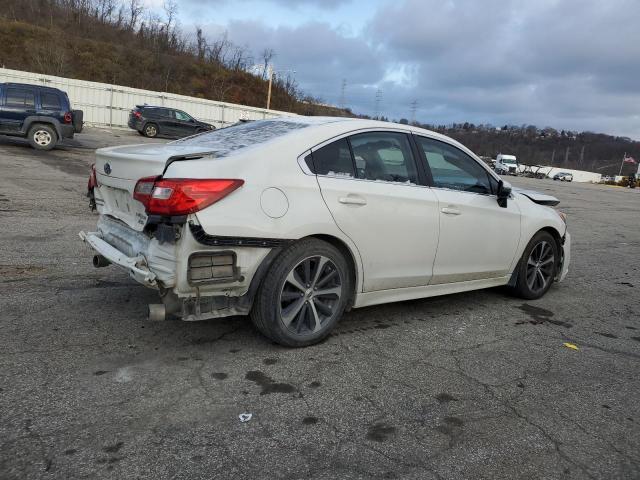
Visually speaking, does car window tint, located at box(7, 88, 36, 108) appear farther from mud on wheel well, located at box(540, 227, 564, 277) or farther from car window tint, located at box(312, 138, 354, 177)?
mud on wheel well, located at box(540, 227, 564, 277)

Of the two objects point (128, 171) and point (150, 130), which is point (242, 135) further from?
point (150, 130)

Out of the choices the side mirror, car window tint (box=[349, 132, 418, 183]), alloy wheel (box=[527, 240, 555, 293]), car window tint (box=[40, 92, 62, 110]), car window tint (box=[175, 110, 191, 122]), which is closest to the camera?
car window tint (box=[349, 132, 418, 183])

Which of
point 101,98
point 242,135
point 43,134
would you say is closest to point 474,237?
point 242,135

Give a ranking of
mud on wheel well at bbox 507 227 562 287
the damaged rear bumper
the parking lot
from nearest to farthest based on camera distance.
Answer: the parking lot
the damaged rear bumper
mud on wheel well at bbox 507 227 562 287

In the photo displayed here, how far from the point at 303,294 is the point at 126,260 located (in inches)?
48.1

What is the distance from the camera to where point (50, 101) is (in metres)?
15.6

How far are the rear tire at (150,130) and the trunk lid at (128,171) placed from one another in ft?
82.6

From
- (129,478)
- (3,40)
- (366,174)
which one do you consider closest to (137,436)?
(129,478)

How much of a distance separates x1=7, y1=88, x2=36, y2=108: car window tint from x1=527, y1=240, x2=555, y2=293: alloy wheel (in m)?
14.9

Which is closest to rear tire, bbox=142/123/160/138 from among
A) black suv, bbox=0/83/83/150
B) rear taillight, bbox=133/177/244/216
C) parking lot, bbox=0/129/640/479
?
black suv, bbox=0/83/83/150

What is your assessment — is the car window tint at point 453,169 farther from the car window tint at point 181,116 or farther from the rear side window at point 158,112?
the car window tint at point 181,116

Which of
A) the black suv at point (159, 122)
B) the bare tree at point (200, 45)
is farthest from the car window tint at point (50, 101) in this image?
the bare tree at point (200, 45)

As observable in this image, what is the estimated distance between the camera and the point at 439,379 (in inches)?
140

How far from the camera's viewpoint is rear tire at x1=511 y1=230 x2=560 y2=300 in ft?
17.9
